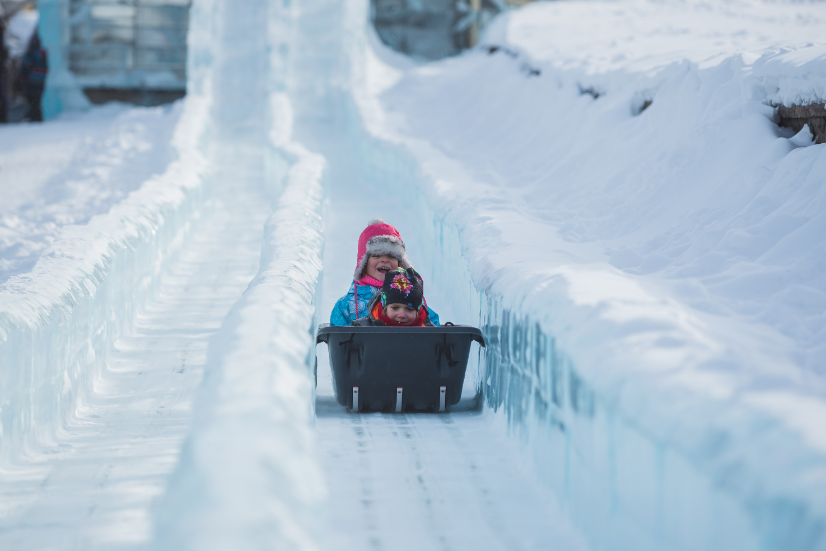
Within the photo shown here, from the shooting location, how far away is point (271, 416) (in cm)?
166

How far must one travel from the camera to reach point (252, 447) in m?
1.48

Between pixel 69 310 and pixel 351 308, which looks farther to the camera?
pixel 351 308

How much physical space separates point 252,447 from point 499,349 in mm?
1698

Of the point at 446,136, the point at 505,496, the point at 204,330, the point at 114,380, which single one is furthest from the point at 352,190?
the point at 505,496

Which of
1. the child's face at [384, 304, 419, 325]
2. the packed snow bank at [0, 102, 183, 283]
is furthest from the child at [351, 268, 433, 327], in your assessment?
the packed snow bank at [0, 102, 183, 283]

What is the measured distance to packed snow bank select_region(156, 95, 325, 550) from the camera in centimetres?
127

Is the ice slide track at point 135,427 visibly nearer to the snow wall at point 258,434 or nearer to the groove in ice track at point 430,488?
the snow wall at point 258,434

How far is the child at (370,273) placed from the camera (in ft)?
11.5

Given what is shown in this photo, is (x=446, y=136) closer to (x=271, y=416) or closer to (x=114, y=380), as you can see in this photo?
(x=114, y=380)

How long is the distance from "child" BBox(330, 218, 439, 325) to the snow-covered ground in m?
0.25

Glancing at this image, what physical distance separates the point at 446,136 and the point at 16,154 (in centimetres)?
672

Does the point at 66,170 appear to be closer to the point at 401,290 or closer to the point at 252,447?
the point at 401,290

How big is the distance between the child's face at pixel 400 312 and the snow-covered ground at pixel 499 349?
340 mm

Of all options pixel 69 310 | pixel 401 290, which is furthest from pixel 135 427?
pixel 401 290
